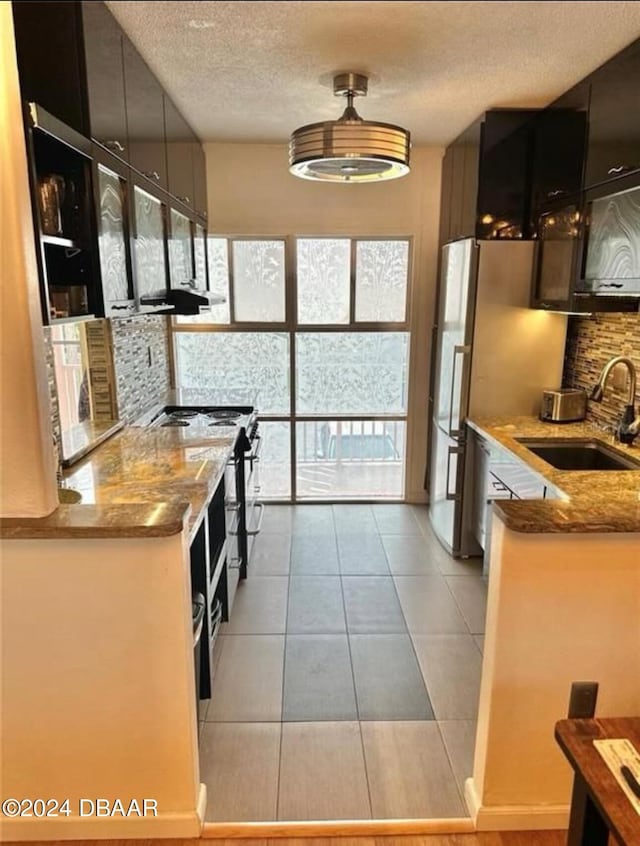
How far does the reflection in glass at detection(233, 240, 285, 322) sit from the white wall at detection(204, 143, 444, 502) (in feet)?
0.48

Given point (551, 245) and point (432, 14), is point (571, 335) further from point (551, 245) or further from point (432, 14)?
point (432, 14)

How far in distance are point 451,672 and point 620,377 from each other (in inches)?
68.3

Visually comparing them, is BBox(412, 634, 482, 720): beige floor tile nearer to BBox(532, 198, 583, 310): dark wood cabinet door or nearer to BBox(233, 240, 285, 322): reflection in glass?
BBox(532, 198, 583, 310): dark wood cabinet door

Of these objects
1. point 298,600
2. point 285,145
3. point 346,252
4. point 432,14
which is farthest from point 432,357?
point 432,14

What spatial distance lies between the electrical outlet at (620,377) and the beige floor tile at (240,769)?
2.34 meters

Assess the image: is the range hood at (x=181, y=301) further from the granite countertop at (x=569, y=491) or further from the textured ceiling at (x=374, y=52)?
the granite countertop at (x=569, y=491)

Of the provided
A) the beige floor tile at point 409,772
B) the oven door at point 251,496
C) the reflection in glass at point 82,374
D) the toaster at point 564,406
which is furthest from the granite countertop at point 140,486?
the toaster at point 564,406

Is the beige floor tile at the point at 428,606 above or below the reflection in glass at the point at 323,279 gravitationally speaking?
below

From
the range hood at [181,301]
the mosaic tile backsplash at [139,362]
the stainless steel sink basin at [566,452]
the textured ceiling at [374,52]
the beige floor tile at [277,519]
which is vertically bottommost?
the beige floor tile at [277,519]

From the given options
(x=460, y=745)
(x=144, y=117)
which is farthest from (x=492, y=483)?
(x=144, y=117)

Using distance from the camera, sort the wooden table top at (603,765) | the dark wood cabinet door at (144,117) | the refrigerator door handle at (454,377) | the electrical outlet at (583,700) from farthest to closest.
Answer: the refrigerator door handle at (454,377)
the dark wood cabinet door at (144,117)
the electrical outlet at (583,700)
the wooden table top at (603,765)

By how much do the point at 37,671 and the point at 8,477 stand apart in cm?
57

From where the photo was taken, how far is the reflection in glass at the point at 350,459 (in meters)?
4.55

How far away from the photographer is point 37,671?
63.9 inches
